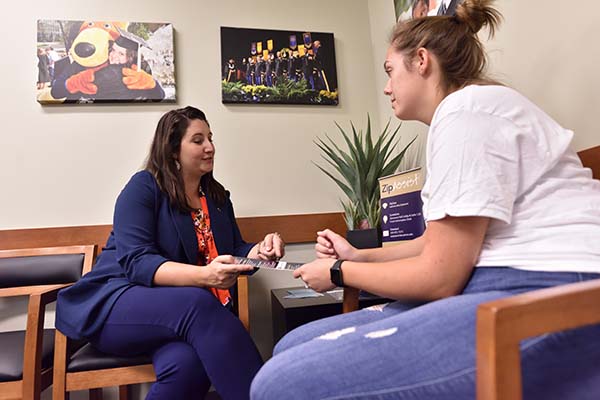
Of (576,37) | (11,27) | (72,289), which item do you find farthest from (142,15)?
(576,37)

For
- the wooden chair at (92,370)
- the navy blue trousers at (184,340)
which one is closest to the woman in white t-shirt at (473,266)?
the navy blue trousers at (184,340)

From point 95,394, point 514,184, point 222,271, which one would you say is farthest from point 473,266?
point 95,394

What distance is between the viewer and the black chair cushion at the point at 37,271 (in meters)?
1.74

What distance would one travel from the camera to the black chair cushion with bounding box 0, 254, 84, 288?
1.74 m

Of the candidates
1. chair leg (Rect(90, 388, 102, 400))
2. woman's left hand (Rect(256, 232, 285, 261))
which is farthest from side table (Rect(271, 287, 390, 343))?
chair leg (Rect(90, 388, 102, 400))

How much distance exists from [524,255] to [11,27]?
8.11ft

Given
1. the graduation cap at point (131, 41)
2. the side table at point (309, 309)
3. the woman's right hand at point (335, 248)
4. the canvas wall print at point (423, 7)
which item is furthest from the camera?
the graduation cap at point (131, 41)

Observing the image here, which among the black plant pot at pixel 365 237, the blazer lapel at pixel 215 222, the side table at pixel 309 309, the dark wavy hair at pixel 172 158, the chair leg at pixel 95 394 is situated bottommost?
the chair leg at pixel 95 394

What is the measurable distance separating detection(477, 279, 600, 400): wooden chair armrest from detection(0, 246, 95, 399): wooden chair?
132cm

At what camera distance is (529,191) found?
687 millimetres

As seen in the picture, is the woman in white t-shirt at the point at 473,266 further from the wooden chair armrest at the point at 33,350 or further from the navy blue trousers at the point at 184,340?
the wooden chair armrest at the point at 33,350

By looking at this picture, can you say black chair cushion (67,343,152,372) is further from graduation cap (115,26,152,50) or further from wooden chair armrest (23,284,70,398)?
graduation cap (115,26,152,50)

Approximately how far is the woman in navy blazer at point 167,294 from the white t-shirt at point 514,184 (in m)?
0.76

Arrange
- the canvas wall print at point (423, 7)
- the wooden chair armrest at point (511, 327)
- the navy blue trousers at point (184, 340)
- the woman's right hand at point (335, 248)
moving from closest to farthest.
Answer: the wooden chair armrest at point (511, 327)
the woman's right hand at point (335, 248)
the navy blue trousers at point (184, 340)
the canvas wall print at point (423, 7)
